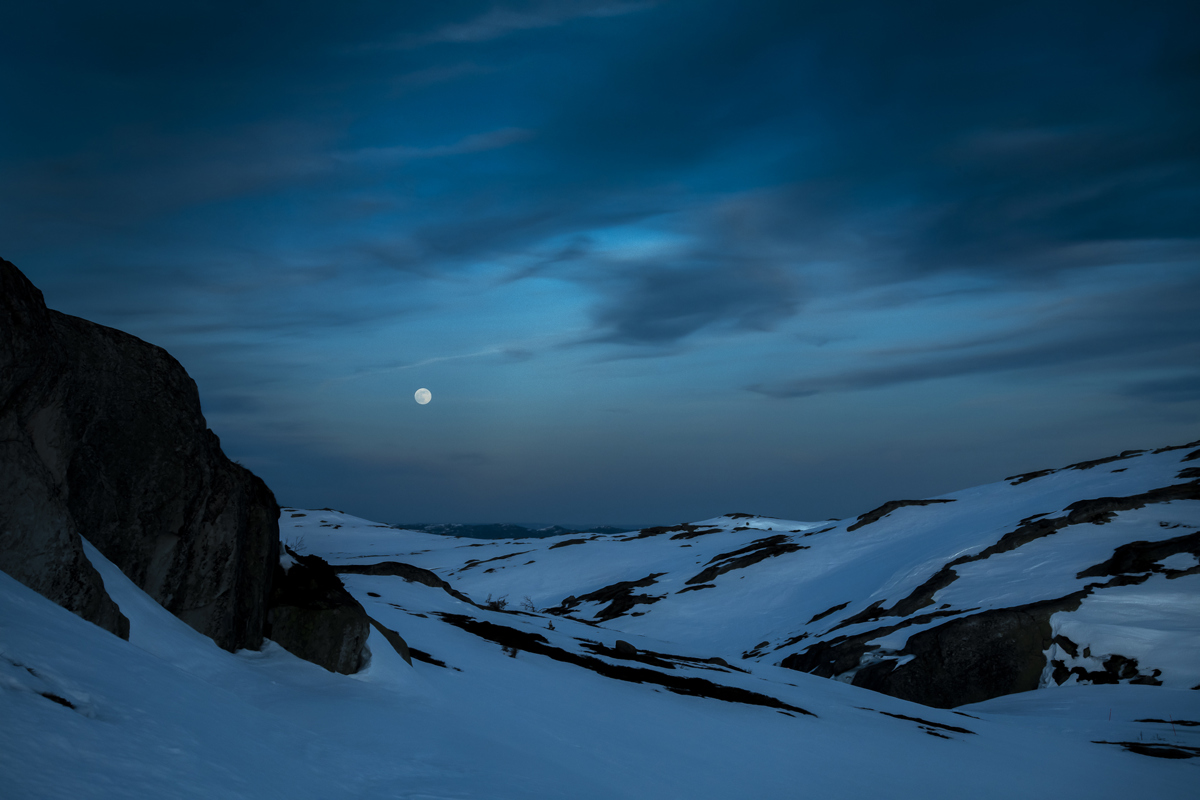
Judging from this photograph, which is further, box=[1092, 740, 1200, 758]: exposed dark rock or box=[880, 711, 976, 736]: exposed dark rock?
box=[880, 711, 976, 736]: exposed dark rock

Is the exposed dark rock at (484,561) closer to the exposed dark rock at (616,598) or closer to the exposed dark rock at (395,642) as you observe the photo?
the exposed dark rock at (616,598)

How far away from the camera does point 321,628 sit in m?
11.0

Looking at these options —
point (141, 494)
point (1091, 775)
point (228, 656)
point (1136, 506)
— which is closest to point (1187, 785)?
point (1091, 775)

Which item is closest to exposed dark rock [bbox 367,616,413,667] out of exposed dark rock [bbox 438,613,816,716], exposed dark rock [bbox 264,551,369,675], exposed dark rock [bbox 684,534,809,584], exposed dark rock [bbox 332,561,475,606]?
exposed dark rock [bbox 264,551,369,675]

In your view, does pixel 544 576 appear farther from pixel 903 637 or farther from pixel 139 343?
pixel 139 343

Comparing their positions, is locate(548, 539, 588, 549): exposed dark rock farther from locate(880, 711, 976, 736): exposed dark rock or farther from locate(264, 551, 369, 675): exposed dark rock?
locate(264, 551, 369, 675): exposed dark rock

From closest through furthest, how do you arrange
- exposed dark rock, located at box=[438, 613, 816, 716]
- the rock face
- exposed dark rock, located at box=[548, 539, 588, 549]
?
the rock face, exposed dark rock, located at box=[438, 613, 816, 716], exposed dark rock, located at box=[548, 539, 588, 549]

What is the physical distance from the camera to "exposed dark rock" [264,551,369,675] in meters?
10.9

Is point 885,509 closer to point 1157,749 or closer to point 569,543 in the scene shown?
point 569,543

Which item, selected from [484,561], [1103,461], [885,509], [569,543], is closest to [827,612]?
[885,509]

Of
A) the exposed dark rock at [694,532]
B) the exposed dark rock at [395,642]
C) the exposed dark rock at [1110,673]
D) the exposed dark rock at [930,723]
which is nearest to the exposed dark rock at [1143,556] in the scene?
the exposed dark rock at [1110,673]

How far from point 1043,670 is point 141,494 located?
30160mm

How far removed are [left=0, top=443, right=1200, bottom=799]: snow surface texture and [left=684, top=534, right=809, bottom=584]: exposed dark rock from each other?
384 inches

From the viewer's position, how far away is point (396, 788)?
6.58 meters
